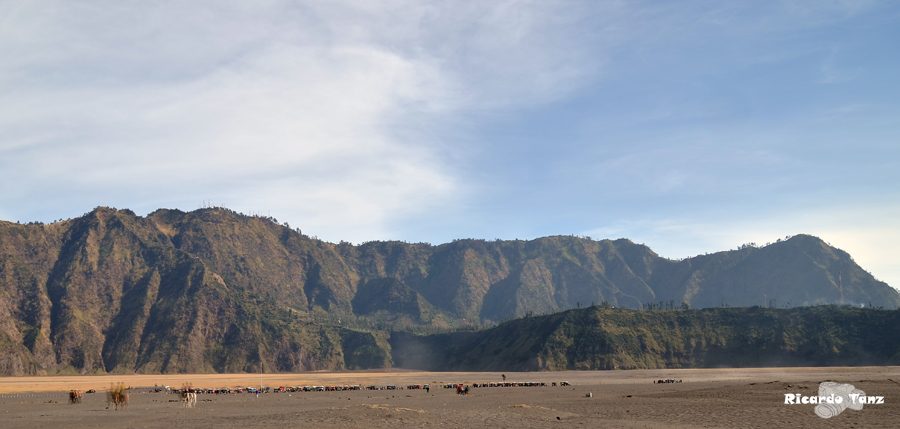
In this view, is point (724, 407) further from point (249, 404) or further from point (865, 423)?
point (249, 404)

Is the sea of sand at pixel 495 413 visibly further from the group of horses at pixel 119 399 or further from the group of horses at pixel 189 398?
the group of horses at pixel 119 399

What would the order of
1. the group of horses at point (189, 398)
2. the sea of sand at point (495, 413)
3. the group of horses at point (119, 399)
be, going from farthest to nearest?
the group of horses at point (189, 398)
the group of horses at point (119, 399)
the sea of sand at point (495, 413)

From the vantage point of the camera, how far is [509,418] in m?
51.1

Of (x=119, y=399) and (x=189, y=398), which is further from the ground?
(x=119, y=399)

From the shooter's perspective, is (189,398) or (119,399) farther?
(189,398)

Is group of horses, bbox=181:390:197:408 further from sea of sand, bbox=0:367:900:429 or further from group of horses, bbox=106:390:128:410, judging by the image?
group of horses, bbox=106:390:128:410

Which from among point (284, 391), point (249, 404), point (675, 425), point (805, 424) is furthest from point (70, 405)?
point (805, 424)

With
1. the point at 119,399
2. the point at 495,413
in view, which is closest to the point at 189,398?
the point at 119,399

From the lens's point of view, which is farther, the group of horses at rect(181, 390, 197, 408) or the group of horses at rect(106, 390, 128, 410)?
the group of horses at rect(181, 390, 197, 408)

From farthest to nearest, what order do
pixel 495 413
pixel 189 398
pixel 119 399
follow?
pixel 189 398, pixel 119 399, pixel 495 413

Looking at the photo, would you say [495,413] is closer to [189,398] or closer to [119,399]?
[189,398]

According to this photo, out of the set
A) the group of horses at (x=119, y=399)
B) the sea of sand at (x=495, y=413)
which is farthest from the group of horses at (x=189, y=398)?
the group of horses at (x=119, y=399)

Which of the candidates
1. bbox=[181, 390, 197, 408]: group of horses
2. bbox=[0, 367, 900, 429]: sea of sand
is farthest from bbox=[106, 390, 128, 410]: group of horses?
Answer: bbox=[181, 390, 197, 408]: group of horses

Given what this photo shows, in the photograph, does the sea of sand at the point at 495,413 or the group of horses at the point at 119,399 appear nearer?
the sea of sand at the point at 495,413
